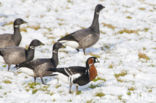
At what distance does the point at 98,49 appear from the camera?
1533cm

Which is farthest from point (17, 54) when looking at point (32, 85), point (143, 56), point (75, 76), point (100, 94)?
point (143, 56)

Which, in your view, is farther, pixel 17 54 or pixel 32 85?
pixel 17 54

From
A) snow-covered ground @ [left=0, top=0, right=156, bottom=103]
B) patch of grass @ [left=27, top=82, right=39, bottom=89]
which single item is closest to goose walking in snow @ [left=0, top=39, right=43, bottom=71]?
snow-covered ground @ [left=0, top=0, right=156, bottom=103]

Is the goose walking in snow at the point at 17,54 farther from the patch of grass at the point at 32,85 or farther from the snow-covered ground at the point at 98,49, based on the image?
the patch of grass at the point at 32,85

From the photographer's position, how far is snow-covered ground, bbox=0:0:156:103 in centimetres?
924

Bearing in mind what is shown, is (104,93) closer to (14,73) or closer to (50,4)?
(14,73)

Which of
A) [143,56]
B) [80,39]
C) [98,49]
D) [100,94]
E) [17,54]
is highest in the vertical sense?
[80,39]

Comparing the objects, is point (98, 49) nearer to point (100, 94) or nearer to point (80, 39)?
point (80, 39)

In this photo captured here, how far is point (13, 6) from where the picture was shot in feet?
75.7

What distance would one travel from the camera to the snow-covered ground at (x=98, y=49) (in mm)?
9242

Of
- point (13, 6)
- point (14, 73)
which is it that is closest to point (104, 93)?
point (14, 73)

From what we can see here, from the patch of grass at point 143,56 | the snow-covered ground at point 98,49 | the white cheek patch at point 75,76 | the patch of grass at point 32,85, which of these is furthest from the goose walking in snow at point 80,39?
the white cheek patch at point 75,76

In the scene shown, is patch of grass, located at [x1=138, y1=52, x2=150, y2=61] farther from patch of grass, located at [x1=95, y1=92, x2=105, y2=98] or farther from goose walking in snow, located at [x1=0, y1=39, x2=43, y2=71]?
goose walking in snow, located at [x1=0, y1=39, x2=43, y2=71]

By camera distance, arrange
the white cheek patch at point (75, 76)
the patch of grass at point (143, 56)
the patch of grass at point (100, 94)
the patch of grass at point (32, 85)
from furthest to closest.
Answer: the patch of grass at point (143, 56) → the patch of grass at point (32, 85) → the patch of grass at point (100, 94) → the white cheek patch at point (75, 76)
